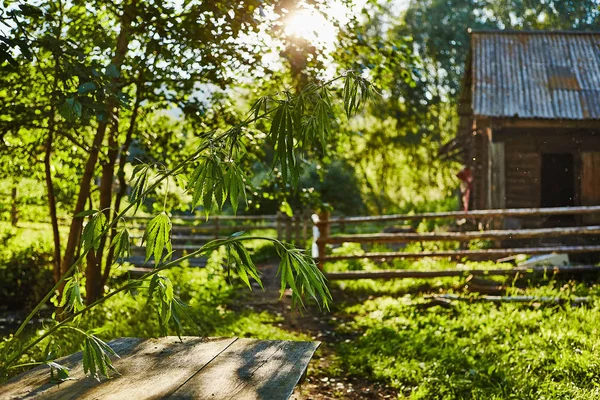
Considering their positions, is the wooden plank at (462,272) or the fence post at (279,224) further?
the fence post at (279,224)

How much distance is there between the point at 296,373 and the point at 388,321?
222 inches

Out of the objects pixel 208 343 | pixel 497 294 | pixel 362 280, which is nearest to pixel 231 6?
pixel 208 343

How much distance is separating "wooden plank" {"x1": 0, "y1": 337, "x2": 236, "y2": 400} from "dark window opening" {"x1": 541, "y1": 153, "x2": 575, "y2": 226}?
17.0 m

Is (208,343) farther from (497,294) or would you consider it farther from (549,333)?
(497,294)

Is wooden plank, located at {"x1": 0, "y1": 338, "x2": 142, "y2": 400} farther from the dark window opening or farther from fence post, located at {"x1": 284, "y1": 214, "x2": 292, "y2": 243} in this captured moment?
the dark window opening

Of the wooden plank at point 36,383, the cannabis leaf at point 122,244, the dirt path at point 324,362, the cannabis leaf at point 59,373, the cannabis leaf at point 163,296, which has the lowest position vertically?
the dirt path at point 324,362

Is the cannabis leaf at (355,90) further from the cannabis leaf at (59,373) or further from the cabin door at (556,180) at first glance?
the cabin door at (556,180)

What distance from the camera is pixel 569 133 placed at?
16422 millimetres

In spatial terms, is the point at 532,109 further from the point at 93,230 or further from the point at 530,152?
the point at 93,230

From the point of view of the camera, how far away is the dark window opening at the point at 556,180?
19.0 metres

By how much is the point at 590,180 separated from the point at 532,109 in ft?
7.34

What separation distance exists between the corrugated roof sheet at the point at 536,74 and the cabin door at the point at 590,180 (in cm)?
123

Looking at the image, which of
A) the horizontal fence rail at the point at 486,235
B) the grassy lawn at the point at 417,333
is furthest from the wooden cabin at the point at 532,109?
the grassy lawn at the point at 417,333

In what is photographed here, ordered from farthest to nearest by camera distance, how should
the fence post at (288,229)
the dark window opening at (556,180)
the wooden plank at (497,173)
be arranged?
the fence post at (288,229) < the dark window opening at (556,180) < the wooden plank at (497,173)
